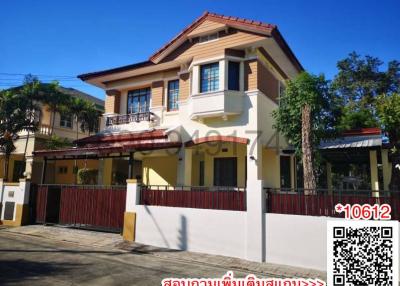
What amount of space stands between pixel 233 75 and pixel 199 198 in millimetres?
6344

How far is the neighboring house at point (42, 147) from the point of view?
22484 millimetres

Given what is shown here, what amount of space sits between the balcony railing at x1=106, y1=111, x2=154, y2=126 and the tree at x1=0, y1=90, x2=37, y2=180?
6.33m

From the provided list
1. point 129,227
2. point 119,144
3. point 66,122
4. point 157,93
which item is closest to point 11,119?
point 66,122

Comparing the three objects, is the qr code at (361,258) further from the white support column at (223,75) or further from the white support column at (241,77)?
the white support column at (241,77)

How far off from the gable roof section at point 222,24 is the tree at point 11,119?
227 inches

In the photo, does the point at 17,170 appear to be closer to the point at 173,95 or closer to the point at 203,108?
the point at 173,95

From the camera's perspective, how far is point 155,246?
11.1 metres

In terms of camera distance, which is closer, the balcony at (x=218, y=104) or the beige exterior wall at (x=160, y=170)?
the balcony at (x=218, y=104)

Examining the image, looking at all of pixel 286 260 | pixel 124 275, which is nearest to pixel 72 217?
pixel 124 275

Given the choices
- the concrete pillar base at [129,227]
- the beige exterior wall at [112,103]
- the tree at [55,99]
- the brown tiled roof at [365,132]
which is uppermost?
the tree at [55,99]

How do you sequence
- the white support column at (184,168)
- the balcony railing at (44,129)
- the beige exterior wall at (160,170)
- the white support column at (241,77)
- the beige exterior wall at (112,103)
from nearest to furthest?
the white support column at (241,77), the white support column at (184,168), the beige exterior wall at (160,170), the beige exterior wall at (112,103), the balcony railing at (44,129)

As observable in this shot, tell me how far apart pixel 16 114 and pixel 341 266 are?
21.0 metres

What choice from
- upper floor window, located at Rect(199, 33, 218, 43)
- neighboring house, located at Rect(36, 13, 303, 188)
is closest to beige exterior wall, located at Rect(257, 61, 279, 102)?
neighboring house, located at Rect(36, 13, 303, 188)

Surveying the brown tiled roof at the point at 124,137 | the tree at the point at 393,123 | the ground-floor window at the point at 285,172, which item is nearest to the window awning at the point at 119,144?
the brown tiled roof at the point at 124,137
